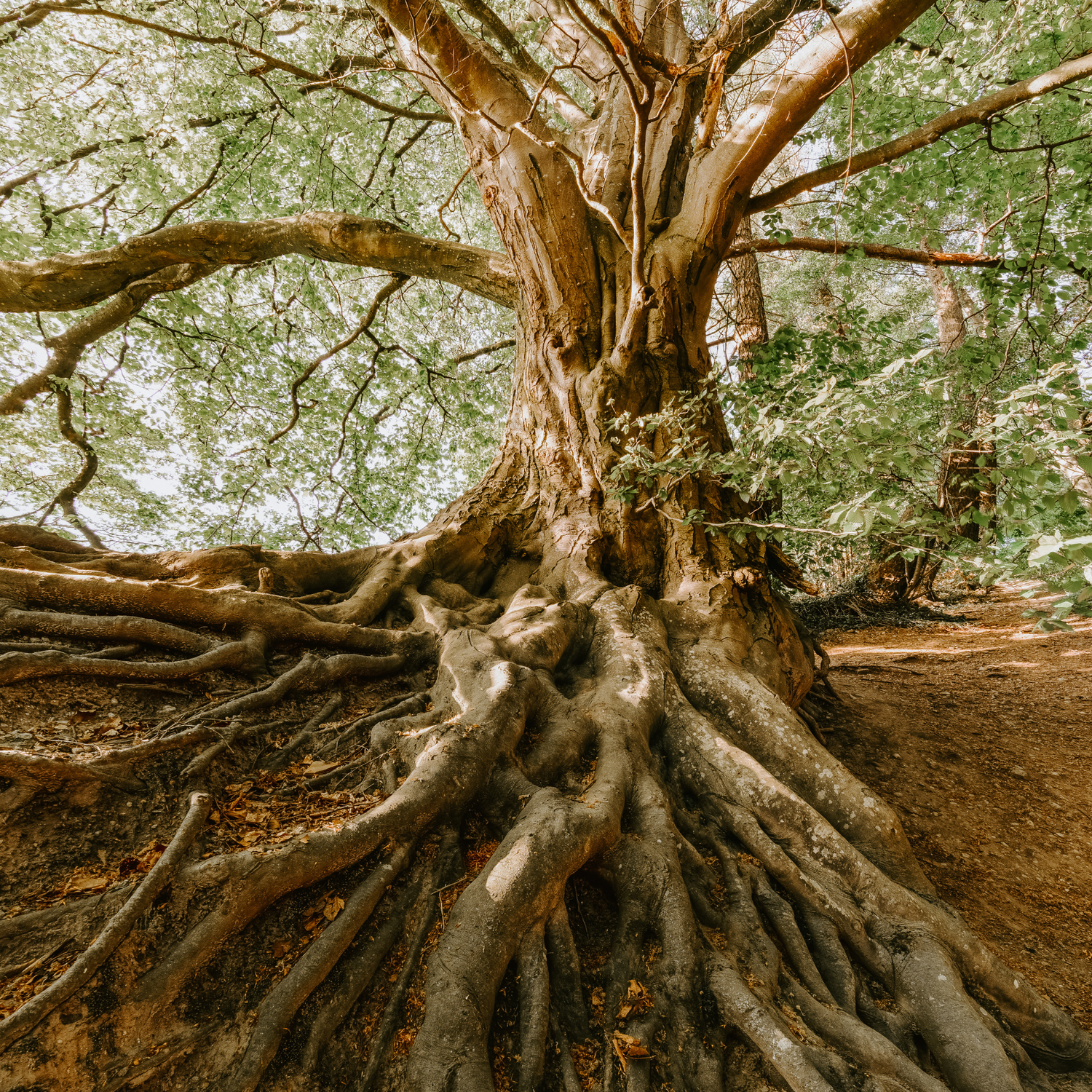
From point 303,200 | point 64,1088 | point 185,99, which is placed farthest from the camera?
point 303,200

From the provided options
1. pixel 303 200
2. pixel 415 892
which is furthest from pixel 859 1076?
pixel 303 200

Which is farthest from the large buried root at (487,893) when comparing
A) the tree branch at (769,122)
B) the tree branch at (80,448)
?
the tree branch at (769,122)

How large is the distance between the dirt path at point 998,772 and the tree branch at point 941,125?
10.9 ft

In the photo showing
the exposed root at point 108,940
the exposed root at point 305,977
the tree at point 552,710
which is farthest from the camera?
the tree at point 552,710

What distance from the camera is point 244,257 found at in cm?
512

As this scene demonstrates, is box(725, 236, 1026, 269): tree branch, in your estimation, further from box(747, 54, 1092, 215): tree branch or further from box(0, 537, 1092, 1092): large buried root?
box(0, 537, 1092, 1092): large buried root

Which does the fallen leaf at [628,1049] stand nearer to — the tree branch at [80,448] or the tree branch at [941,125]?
the tree branch at [941,125]

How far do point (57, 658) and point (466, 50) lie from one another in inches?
205

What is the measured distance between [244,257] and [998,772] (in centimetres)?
786

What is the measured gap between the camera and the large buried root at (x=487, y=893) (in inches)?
61.1

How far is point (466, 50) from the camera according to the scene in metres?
4.43

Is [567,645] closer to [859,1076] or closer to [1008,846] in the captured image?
[859,1076]

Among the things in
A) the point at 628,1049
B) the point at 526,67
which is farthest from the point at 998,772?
the point at 526,67

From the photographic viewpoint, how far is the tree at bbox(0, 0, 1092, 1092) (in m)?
1.66
